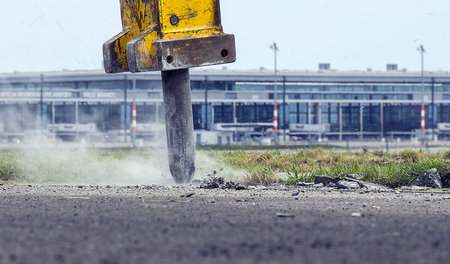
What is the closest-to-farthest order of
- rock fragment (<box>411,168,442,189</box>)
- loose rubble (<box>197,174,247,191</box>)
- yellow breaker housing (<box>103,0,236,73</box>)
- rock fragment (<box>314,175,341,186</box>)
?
yellow breaker housing (<box>103,0,236,73</box>) → loose rubble (<box>197,174,247,191</box>) → rock fragment (<box>411,168,442,189</box>) → rock fragment (<box>314,175,341,186</box>)

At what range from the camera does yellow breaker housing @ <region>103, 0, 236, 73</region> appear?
7918 millimetres

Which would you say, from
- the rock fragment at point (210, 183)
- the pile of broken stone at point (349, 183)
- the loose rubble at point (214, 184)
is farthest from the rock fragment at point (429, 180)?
the rock fragment at point (210, 183)

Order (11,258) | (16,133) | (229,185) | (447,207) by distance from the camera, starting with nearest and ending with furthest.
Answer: (11,258)
(447,207)
(229,185)
(16,133)

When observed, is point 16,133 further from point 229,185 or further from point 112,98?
point 229,185

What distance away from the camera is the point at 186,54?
8.08 meters

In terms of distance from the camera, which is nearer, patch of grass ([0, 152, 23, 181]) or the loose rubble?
the loose rubble

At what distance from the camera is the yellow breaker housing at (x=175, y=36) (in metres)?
7.92

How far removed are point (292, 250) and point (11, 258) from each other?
1.33 meters

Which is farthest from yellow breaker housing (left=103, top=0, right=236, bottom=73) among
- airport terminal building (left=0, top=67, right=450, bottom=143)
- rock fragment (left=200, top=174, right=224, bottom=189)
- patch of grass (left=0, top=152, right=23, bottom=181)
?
airport terminal building (left=0, top=67, right=450, bottom=143)

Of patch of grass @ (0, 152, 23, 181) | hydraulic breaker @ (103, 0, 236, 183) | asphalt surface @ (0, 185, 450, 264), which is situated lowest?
patch of grass @ (0, 152, 23, 181)

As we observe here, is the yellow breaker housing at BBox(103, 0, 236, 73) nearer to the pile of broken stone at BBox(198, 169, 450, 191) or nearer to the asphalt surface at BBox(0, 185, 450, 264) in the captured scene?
the pile of broken stone at BBox(198, 169, 450, 191)

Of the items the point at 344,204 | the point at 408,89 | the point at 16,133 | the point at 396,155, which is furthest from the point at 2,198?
the point at 408,89

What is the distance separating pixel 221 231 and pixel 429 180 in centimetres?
578

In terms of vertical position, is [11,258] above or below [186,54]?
below
